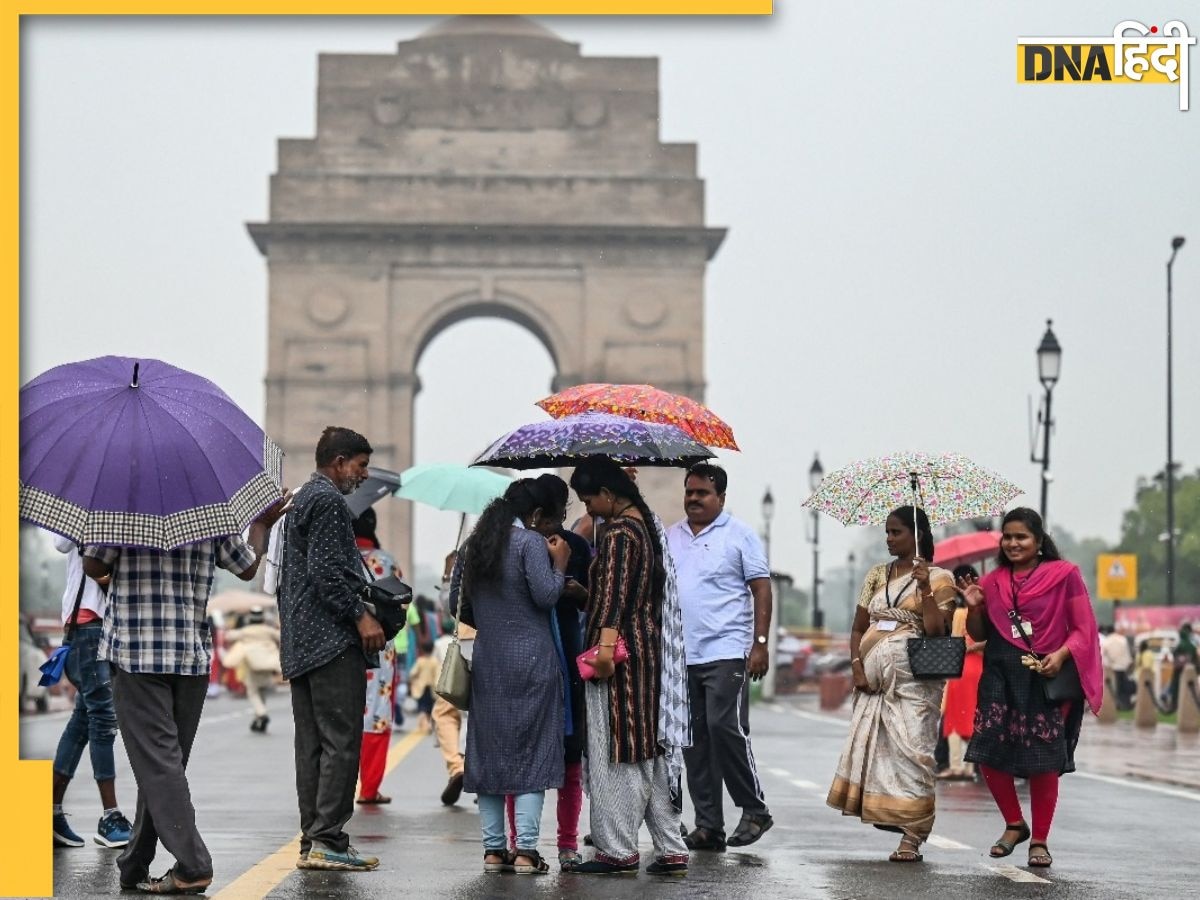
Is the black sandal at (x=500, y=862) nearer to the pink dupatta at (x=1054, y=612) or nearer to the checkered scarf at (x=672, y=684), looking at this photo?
the checkered scarf at (x=672, y=684)

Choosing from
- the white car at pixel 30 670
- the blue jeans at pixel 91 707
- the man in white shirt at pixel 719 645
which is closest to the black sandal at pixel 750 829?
the man in white shirt at pixel 719 645

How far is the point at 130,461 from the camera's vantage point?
Answer: 26.6 ft

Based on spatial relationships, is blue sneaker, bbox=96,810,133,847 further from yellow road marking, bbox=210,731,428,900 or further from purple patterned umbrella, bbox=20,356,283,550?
purple patterned umbrella, bbox=20,356,283,550

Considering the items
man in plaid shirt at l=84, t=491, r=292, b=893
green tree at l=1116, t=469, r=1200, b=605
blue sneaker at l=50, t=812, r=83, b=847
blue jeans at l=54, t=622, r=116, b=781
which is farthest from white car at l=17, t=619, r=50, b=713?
green tree at l=1116, t=469, r=1200, b=605

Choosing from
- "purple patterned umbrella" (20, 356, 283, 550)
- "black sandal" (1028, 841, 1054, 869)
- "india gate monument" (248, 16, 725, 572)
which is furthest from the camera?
"india gate monument" (248, 16, 725, 572)

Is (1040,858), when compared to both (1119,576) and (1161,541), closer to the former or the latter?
(1119,576)

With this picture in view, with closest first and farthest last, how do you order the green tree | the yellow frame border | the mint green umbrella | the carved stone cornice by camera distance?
the yellow frame border → the mint green umbrella → the carved stone cornice → the green tree

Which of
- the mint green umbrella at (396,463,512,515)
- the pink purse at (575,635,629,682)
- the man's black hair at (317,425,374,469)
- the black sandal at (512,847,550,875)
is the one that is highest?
the man's black hair at (317,425,374,469)

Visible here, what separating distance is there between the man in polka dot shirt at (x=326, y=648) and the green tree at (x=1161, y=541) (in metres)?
80.4

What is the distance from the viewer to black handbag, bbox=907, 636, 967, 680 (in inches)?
399

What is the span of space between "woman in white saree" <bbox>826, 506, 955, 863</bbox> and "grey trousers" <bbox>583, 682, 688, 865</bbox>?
42.0 inches

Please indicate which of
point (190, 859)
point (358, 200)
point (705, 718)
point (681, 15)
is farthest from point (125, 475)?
point (358, 200)

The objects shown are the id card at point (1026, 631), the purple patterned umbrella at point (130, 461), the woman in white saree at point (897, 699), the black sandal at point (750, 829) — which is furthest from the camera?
the black sandal at point (750, 829)

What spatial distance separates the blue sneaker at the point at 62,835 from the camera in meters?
10.2
